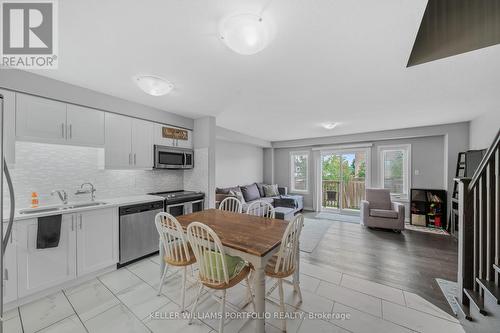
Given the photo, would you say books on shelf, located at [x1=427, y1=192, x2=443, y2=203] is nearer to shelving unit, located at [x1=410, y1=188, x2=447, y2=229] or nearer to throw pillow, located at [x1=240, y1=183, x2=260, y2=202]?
shelving unit, located at [x1=410, y1=188, x2=447, y2=229]

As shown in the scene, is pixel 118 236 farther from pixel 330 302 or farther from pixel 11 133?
pixel 330 302

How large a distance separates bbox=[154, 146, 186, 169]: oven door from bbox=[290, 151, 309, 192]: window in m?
4.34

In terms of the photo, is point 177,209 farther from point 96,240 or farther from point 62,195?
point 62,195

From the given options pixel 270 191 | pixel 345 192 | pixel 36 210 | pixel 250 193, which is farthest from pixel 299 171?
pixel 36 210

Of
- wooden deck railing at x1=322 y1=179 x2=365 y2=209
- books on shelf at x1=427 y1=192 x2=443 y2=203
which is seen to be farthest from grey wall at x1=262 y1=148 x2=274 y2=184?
books on shelf at x1=427 y1=192 x2=443 y2=203

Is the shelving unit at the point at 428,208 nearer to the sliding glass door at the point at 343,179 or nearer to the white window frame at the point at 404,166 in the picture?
the white window frame at the point at 404,166

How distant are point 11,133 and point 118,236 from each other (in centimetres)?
162

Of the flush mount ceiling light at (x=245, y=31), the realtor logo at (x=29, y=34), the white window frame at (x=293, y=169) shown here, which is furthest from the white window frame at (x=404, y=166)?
the realtor logo at (x=29, y=34)

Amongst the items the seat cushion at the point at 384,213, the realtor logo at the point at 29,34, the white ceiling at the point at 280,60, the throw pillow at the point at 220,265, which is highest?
the realtor logo at the point at 29,34

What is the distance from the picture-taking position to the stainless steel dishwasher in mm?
2652

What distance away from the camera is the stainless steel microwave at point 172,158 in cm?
332

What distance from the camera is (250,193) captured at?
5762 mm

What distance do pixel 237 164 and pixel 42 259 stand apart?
15.2 ft

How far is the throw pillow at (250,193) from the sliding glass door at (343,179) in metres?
2.24
